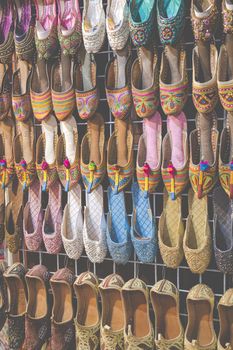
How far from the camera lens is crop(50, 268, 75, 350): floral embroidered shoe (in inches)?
90.0

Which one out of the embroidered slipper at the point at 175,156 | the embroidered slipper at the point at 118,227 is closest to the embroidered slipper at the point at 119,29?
the embroidered slipper at the point at 175,156

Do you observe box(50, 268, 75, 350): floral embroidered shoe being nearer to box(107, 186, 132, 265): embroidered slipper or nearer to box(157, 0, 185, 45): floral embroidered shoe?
box(107, 186, 132, 265): embroidered slipper

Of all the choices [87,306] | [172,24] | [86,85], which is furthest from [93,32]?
[87,306]

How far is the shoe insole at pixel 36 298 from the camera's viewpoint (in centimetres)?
240

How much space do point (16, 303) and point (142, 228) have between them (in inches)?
29.9

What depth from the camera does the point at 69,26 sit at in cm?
227

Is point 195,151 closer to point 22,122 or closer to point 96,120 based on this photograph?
point 96,120

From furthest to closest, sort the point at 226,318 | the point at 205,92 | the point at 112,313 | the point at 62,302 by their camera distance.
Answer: the point at 62,302 < the point at 112,313 < the point at 226,318 < the point at 205,92

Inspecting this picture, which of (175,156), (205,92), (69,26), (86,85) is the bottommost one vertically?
(175,156)

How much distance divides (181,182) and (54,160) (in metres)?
0.61

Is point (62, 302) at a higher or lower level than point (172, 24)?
lower

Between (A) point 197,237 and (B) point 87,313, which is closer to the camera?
(A) point 197,237

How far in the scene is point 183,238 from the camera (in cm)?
210

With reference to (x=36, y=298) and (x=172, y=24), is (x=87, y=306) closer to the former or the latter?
(x=36, y=298)
